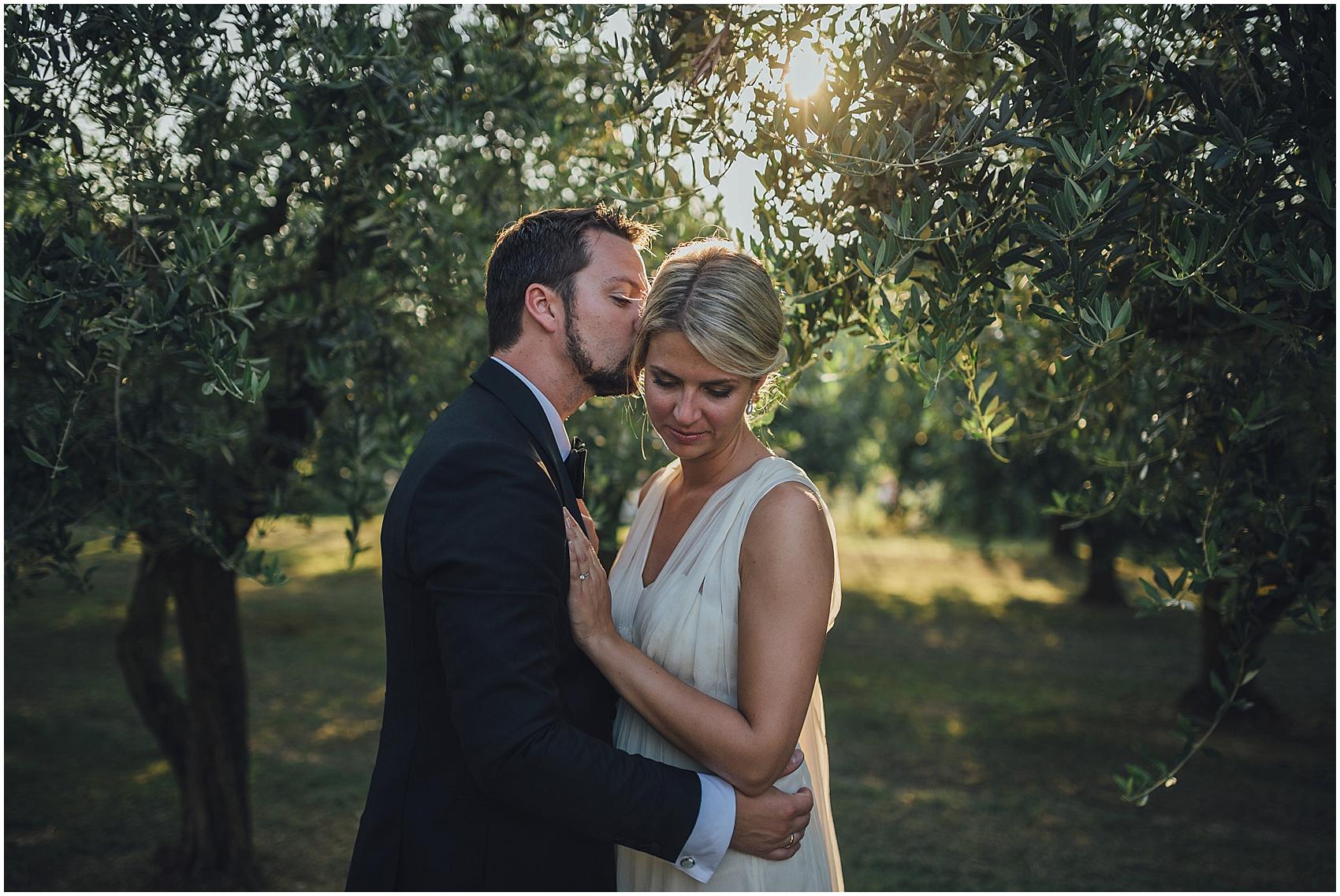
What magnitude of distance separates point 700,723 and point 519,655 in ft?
1.88

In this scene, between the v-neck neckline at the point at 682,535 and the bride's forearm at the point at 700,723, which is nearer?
the bride's forearm at the point at 700,723

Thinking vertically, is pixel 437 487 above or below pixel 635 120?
below

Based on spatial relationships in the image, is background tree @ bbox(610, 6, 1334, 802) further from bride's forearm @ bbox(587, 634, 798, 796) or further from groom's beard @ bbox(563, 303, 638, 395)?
bride's forearm @ bbox(587, 634, 798, 796)

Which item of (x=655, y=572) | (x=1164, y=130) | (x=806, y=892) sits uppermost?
(x=1164, y=130)

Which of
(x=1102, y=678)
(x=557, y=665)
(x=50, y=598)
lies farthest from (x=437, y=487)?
(x=50, y=598)

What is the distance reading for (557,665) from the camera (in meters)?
2.51

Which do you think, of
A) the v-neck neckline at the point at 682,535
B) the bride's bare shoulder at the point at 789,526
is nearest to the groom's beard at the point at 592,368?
the v-neck neckline at the point at 682,535

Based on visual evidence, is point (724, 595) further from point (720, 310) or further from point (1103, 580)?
point (1103, 580)

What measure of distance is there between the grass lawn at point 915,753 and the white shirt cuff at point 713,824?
11.6 feet

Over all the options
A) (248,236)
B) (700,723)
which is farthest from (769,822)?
(248,236)

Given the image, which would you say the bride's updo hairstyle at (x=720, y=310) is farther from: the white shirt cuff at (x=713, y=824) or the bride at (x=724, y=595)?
the white shirt cuff at (x=713, y=824)

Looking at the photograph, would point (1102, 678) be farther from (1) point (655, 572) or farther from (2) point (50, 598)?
(2) point (50, 598)

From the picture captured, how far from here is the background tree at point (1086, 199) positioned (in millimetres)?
2479

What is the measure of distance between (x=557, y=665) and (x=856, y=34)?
211cm
